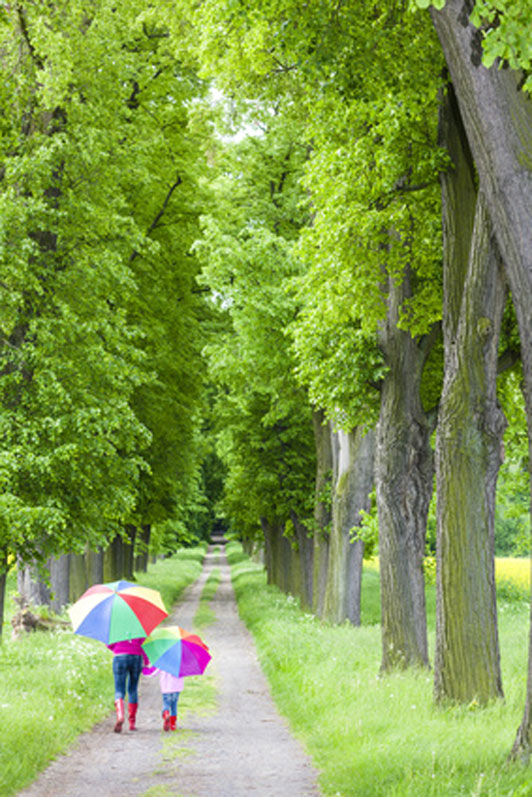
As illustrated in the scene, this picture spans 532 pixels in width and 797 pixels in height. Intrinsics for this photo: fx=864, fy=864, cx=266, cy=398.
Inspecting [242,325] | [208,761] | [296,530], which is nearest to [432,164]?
[208,761]

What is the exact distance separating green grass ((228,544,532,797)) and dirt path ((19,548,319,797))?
0.32 metres

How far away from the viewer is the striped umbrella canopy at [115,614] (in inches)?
364

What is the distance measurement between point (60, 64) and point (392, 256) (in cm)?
592

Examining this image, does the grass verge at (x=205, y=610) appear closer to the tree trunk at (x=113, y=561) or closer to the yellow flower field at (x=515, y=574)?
the tree trunk at (x=113, y=561)

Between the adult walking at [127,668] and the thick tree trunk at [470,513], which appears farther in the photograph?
the adult walking at [127,668]

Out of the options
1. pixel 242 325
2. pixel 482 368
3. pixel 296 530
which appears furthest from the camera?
pixel 296 530

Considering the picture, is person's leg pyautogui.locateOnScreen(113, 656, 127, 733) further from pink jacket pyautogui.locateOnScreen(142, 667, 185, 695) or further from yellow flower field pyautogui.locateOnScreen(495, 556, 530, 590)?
yellow flower field pyautogui.locateOnScreen(495, 556, 530, 590)

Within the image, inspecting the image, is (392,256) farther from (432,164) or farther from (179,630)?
Result: (179,630)

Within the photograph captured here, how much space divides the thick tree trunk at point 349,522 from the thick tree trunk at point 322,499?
2970 millimetres

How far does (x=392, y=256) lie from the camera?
11375 mm

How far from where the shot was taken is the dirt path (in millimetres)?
7441

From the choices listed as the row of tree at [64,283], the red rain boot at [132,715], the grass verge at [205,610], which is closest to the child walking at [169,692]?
the red rain boot at [132,715]

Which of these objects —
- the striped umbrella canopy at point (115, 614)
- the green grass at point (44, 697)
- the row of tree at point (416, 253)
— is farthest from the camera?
the striped umbrella canopy at point (115, 614)

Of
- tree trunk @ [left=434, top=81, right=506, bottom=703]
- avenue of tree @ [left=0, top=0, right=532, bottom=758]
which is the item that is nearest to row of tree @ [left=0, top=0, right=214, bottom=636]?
avenue of tree @ [left=0, top=0, right=532, bottom=758]
